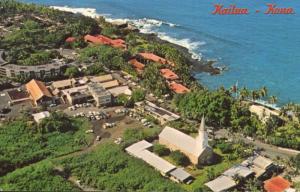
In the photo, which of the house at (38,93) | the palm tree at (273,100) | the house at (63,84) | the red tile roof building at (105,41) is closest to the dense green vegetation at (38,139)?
the house at (38,93)

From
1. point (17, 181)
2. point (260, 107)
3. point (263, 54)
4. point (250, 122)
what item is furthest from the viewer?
point (263, 54)

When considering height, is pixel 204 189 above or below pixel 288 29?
below

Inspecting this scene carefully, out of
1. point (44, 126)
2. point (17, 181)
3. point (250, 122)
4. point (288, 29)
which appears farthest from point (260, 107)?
point (288, 29)

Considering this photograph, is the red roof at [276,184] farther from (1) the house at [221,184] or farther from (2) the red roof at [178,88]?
(2) the red roof at [178,88]

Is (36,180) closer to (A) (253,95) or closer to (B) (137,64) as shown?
(A) (253,95)

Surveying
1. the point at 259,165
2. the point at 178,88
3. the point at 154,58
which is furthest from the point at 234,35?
the point at 259,165

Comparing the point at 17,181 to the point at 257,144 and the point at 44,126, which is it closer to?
the point at 44,126

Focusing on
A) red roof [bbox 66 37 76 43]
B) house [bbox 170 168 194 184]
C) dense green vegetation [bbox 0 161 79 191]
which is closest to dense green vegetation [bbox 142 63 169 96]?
house [bbox 170 168 194 184]
